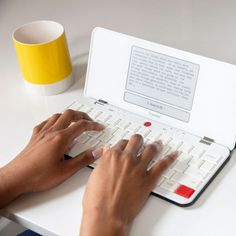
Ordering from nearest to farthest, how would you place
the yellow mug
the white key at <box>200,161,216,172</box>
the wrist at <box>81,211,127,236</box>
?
1. the wrist at <box>81,211,127,236</box>
2. the white key at <box>200,161,216,172</box>
3. the yellow mug

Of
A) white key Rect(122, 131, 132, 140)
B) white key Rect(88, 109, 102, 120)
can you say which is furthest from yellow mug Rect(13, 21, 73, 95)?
white key Rect(122, 131, 132, 140)

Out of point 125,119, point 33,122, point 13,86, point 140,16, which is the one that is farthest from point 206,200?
point 140,16

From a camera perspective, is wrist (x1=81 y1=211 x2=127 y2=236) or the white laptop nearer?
wrist (x1=81 y1=211 x2=127 y2=236)

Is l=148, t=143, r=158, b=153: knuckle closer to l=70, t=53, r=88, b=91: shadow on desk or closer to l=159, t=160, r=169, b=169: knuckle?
l=159, t=160, r=169, b=169: knuckle

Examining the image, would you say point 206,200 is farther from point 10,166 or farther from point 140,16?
point 140,16

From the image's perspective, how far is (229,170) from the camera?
875 millimetres

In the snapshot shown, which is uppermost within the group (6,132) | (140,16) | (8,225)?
(140,16)

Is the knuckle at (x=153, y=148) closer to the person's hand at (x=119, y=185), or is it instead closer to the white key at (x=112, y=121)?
the person's hand at (x=119, y=185)

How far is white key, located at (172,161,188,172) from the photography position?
34.0 inches

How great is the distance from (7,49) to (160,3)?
43cm

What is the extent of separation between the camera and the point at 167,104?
957 millimetres

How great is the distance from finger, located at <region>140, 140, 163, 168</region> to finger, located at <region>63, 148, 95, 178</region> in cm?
10

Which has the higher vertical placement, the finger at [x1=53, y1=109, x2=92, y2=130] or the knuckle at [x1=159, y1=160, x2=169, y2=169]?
the knuckle at [x1=159, y1=160, x2=169, y2=169]

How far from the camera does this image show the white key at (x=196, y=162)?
0.87m
